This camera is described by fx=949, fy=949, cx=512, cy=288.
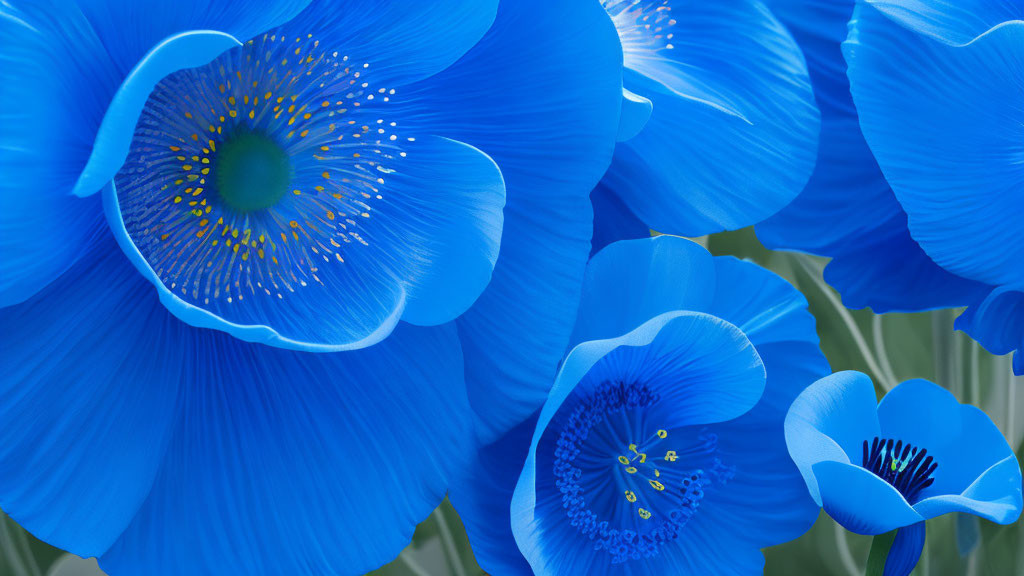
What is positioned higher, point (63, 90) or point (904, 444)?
point (63, 90)

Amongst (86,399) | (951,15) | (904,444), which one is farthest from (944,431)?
(86,399)

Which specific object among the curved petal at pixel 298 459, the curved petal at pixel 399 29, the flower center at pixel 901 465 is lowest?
the flower center at pixel 901 465

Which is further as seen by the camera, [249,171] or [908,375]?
[908,375]

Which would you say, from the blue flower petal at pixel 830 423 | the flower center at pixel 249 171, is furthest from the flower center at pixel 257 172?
the blue flower petal at pixel 830 423

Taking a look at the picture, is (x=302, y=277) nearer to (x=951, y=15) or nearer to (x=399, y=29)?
(x=399, y=29)

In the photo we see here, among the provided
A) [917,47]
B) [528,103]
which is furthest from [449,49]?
[917,47]

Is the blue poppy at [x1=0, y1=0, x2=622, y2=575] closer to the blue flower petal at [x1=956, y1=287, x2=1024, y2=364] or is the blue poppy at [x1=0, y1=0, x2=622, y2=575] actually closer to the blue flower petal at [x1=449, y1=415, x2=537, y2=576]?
the blue flower petal at [x1=449, y1=415, x2=537, y2=576]

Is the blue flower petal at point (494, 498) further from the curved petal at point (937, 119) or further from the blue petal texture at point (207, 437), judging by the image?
the curved petal at point (937, 119)
